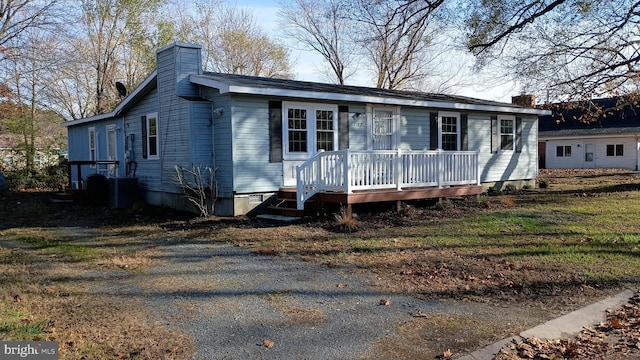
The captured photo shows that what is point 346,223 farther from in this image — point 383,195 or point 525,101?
point 525,101

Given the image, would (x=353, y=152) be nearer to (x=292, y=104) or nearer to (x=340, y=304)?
(x=292, y=104)

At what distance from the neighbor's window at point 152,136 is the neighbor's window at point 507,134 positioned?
11.6 metres

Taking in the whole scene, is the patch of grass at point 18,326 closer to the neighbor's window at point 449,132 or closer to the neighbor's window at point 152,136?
the neighbor's window at point 152,136

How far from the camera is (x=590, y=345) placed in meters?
4.36

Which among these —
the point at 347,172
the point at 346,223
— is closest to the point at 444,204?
the point at 347,172

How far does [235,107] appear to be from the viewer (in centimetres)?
1147

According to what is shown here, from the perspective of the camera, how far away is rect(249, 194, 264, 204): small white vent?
11883mm

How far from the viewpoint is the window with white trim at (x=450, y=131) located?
15828 mm

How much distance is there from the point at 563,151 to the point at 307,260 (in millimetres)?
33214

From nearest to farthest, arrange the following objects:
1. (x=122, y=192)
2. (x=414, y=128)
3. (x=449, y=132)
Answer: (x=122, y=192), (x=414, y=128), (x=449, y=132)

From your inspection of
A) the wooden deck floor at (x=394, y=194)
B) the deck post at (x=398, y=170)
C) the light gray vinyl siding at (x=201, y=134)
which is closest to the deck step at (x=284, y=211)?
the wooden deck floor at (x=394, y=194)

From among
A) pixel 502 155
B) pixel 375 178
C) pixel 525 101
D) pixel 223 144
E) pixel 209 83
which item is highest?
pixel 525 101

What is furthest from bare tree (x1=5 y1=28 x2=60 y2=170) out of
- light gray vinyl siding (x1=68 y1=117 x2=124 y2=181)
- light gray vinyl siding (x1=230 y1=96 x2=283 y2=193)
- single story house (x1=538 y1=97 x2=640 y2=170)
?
single story house (x1=538 y1=97 x2=640 y2=170)

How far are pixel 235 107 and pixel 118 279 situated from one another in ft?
19.3
